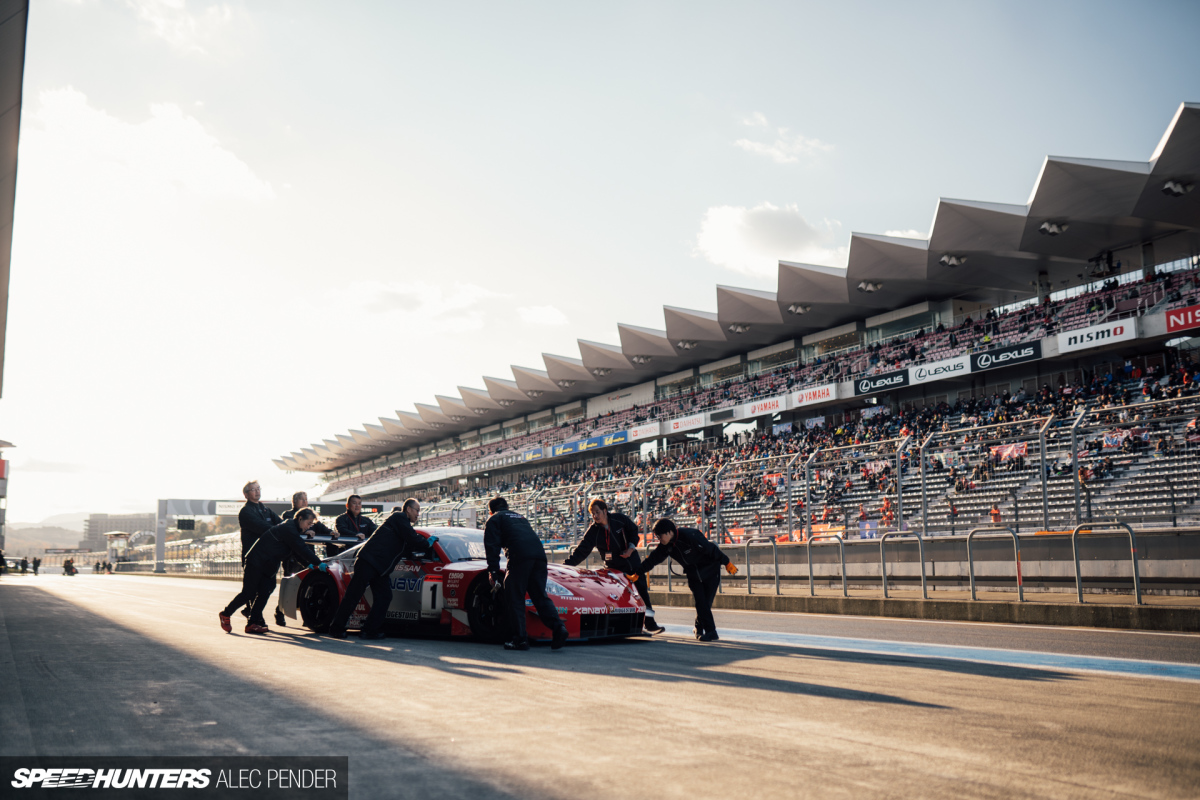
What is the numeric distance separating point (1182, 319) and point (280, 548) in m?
29.0

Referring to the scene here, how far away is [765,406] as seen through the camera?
4494 centimetres

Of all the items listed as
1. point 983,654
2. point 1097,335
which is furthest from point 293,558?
point 1097,335

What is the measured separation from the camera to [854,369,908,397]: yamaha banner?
1497 inches

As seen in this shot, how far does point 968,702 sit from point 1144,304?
30.3 metres

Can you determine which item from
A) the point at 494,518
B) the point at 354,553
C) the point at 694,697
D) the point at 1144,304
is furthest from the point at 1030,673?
the point at 1144,304

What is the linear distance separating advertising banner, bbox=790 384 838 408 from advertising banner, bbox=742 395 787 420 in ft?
2.23

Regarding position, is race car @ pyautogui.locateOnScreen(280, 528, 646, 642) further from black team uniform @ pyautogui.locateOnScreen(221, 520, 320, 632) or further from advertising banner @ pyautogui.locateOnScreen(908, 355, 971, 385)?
advertising banner @ pyautogui.locateOnScreen(908, 355, 971, 385)

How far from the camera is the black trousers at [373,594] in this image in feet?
29.1

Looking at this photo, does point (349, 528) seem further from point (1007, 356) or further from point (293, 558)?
point (1007, 356)

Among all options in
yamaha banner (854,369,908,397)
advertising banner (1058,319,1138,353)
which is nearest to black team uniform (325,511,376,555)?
advertising banner (1058,319,1138,353)

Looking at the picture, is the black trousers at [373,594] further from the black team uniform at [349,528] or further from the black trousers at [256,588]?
the black team uniform at [349,528]

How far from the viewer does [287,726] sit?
162 inches

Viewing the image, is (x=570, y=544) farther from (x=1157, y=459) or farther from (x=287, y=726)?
(x=287, y=726)

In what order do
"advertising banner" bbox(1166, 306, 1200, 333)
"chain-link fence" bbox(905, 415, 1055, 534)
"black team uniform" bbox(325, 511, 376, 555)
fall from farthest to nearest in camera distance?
"advertising banner" bbox(1166, 306, 1200, 333), "chain-link fence" bbox(905, 415, 1055, 534), "black team uniform" bbox(325, 511, 376, 555)
